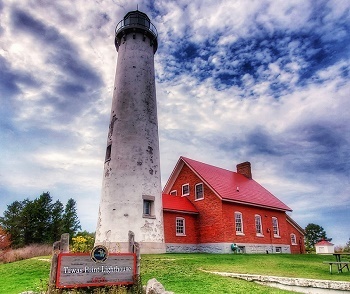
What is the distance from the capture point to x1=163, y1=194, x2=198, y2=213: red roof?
22575 millimetres

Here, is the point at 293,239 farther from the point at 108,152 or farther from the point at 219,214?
the point at 108,152

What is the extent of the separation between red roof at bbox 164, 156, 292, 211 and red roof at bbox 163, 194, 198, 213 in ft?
8.10

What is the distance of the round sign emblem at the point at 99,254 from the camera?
6.75 m

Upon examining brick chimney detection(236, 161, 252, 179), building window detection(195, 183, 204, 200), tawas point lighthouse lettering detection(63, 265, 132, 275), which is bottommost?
tawas point lighthouse lettering detection(63, 265, 132, 275)

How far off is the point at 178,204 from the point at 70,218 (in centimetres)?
2727

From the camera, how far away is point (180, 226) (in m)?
23.1

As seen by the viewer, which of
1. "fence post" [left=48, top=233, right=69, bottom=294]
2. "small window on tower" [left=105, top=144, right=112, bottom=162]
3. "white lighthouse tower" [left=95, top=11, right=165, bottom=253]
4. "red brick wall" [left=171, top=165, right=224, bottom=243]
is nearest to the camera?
"fence post" [left=48, top=233, right=69, bottom=294]

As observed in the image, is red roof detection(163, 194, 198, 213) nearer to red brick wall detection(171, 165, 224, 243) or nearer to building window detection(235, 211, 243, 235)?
red brick wall detection(171, 165, 224, 243)

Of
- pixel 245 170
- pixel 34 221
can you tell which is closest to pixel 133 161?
pixel 245 170

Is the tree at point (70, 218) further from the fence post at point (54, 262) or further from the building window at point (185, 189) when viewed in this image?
the fence post at point (54, 262)

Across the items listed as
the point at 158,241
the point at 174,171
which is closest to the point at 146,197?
the point at 158,241

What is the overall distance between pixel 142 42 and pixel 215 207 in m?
14.0

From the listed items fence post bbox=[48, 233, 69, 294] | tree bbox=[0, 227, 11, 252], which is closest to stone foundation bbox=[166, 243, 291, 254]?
fence post bbox=[48, 233, 69, 294]

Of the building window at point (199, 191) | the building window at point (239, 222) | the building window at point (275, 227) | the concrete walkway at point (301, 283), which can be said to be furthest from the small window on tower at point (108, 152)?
the building window at point (275, 227)
